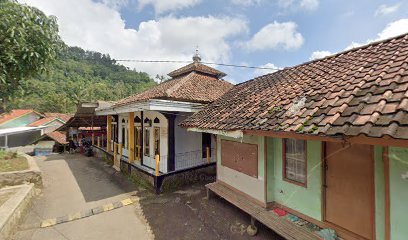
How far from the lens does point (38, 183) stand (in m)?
9.05

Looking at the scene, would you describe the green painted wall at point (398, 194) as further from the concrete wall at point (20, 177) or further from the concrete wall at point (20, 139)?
the concrete wall at point (20, 139)

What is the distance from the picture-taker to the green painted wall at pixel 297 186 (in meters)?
Answer: 4.73

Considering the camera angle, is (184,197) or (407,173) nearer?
(407,173)

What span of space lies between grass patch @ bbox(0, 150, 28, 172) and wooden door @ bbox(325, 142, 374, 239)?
11608 mm

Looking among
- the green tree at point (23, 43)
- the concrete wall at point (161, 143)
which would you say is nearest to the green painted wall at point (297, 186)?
the concrete wall at point (161, 143)

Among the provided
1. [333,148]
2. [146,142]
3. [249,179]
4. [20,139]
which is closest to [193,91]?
[146,142]

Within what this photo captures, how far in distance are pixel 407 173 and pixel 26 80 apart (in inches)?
335

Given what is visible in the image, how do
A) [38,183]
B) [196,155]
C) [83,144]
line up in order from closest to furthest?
[38,183], [196,155], [83,144]

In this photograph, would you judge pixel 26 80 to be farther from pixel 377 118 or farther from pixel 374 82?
pixel 374 82

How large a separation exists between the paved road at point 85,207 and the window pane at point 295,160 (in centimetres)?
410

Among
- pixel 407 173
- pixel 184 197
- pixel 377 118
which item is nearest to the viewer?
pixel 377 118

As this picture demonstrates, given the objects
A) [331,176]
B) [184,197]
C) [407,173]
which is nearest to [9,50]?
[184,197]

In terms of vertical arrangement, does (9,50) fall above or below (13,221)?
above

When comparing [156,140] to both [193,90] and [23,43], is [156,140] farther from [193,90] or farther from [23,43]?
[23,43]
